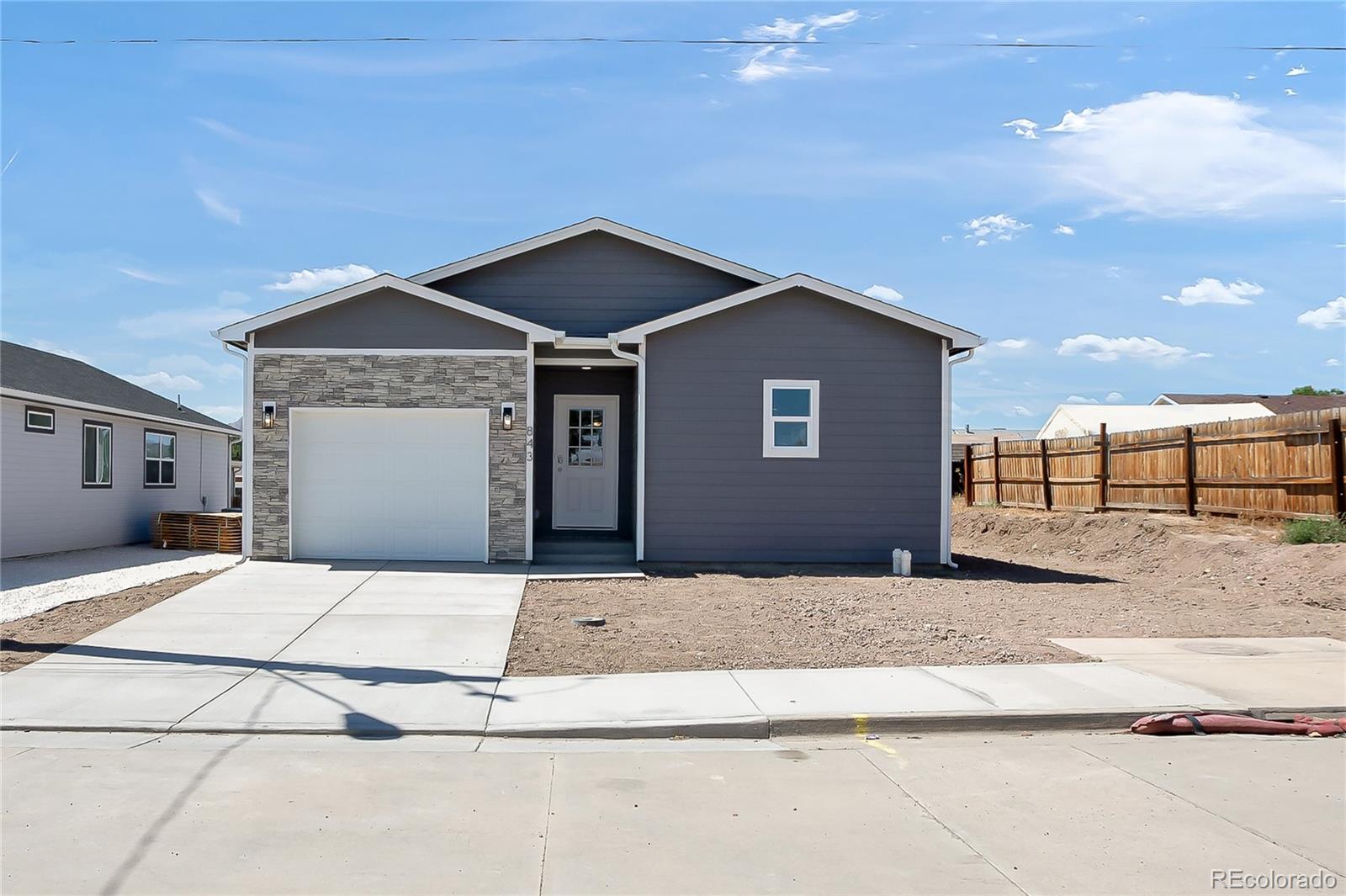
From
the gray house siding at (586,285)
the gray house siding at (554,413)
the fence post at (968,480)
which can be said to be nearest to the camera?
the gray house siding at (586,285)

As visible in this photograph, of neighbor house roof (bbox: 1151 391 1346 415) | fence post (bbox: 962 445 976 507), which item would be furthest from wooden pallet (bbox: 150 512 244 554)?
neighbor house roof (bbox: 1151 391 1346 415)

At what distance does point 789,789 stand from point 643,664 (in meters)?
3.02

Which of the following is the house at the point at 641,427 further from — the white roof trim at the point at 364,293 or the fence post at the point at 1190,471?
the fence post at the point at 1190,471

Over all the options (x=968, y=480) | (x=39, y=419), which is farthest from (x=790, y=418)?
(x=968, y=480)

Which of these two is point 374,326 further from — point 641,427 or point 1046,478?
point 1046,478

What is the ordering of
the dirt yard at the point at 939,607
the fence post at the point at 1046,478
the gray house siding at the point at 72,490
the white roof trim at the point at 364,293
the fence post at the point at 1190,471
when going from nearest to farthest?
the dirt yard at the point at 939,607, the white roof trim at the point at 364,293, the gray house siding at the point at 72,490, the fence post at the point at 1190,471, the fence post at the point at 1046,478

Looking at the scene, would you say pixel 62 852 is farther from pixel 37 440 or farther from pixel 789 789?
pixel 37 440

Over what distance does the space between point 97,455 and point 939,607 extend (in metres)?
15.7

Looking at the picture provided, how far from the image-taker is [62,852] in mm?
4520

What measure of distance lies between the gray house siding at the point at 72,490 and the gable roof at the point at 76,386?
0.90ft

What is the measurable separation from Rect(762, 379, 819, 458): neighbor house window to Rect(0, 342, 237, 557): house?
38.2 ft

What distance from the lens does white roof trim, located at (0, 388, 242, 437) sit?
51.6ft

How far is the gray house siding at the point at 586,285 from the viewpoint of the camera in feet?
52.6

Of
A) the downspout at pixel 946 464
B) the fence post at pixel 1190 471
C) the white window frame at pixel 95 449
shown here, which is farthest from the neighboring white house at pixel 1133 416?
the white window frame at pixel 95 449
